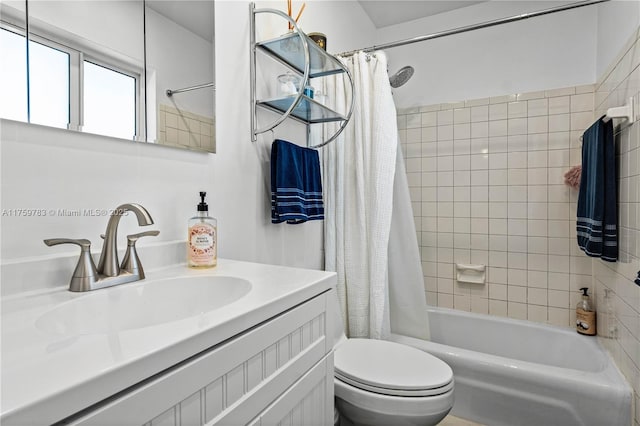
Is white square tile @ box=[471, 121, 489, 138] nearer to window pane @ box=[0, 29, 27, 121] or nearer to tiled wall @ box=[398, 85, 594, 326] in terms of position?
tiled wall @ box=[398, 85, 594, 326]

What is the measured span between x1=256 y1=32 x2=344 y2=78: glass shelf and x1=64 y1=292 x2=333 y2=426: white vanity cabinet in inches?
38.9

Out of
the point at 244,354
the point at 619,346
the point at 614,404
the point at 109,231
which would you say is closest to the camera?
the point at 244,354

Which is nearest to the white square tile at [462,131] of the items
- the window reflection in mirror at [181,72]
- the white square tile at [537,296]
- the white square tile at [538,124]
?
the white square tile at [538,124]

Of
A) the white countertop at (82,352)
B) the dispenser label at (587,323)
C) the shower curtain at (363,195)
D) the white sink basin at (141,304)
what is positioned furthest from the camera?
the dispenser label at (587,323)

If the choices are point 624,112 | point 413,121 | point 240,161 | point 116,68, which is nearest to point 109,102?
point 116,68

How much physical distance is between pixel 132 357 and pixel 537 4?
9.39 ft

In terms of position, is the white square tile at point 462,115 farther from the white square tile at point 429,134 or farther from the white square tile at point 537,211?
the white square tile at point 537,211

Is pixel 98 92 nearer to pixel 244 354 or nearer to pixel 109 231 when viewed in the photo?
pixel 109 231

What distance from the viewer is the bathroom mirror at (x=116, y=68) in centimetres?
74

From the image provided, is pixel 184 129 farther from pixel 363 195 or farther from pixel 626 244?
pixel 626 244

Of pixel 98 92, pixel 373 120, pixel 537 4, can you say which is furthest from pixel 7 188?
pixel 537 4

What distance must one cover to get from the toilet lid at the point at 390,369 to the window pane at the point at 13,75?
4.08 ft

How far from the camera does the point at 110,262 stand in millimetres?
817

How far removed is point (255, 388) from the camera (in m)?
0.65
